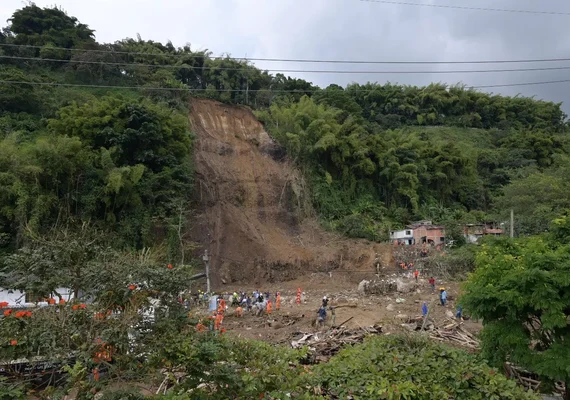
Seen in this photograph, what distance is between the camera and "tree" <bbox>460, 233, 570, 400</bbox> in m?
6.69

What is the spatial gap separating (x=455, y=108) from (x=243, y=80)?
35713mm

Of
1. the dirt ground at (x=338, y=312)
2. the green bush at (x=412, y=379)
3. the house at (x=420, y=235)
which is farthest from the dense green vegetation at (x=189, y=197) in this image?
the dirt ground at (x=338, y=312)

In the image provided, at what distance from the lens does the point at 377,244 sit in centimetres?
2736

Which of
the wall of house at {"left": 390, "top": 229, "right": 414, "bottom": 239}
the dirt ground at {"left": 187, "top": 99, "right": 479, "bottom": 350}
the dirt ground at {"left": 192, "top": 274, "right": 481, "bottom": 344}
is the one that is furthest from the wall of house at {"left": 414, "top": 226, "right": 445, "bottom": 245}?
the dirt ground at {"left": 192, "top": 274, "right": 481, "bottom": 344}

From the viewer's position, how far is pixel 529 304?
7.00 m

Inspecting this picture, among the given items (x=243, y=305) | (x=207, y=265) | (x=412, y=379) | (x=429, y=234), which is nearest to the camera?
(x=412, y=379)

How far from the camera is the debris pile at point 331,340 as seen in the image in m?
11.0

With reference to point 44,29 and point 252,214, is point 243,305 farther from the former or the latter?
point 44,29

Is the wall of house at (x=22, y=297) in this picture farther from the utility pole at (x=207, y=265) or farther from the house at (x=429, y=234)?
the house at (x=429, y=234)

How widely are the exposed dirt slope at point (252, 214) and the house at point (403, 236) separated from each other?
10.4ft

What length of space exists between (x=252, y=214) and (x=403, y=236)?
460 inches

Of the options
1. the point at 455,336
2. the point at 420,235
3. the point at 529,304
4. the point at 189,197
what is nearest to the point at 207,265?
the point at 189,197

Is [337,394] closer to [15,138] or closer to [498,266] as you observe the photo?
[498,266]

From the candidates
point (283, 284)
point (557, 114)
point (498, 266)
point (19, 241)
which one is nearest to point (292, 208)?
point (283, 284)
